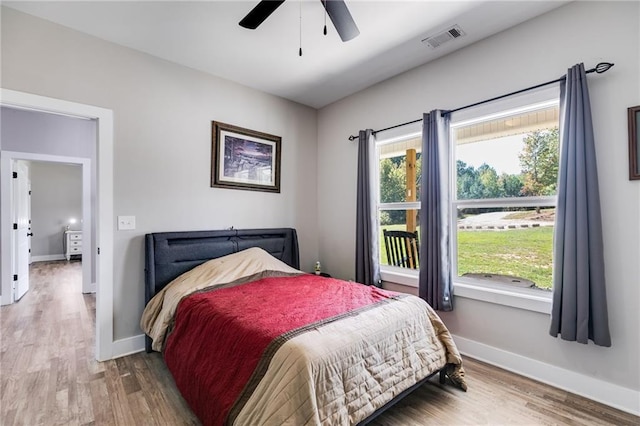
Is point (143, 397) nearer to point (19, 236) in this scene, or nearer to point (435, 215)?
point (435, 215)

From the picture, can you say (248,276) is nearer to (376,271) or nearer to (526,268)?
(376,271)

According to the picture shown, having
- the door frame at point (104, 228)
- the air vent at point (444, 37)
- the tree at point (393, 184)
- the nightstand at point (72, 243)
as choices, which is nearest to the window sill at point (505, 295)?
the tree at point (393, 184)

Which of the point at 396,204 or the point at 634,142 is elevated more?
the point at 634,142

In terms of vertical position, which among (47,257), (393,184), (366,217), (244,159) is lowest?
(47,257)

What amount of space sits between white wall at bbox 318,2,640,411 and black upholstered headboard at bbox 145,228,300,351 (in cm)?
201

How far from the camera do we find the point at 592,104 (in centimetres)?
200

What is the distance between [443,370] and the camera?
6.82 feet

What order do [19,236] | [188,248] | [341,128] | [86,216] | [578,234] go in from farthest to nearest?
[86,216] < [19,236] < [341,128] < [188,248] < [578,234]

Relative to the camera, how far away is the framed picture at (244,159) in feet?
10.4

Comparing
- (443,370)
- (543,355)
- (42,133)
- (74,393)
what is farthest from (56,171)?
(543,355)

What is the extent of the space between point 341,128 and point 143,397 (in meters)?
3.33

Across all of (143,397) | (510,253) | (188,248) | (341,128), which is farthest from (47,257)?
(510,253)

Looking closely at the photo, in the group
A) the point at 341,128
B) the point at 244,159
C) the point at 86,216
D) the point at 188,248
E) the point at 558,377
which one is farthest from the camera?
the point at 86,216

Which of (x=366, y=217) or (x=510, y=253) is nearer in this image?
(x=510, y=253)
